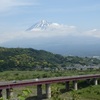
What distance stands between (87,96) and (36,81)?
12.1 meters

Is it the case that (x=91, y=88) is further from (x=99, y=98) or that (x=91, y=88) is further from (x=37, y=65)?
(x=37, y=65)

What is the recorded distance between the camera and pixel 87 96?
251 ft

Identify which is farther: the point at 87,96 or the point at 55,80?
the point at 55,80

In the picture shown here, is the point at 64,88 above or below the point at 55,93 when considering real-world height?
below

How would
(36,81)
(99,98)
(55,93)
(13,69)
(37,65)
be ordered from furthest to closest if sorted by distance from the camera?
1. (37,65)
2. (13,69)
3. (36,81)
4. (99,98)
5. (55,93)

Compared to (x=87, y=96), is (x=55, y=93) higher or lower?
higher

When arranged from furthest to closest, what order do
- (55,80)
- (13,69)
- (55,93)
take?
(13,69), (55,80), (55,93)

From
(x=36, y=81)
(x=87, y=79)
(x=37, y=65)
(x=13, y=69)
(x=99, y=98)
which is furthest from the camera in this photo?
(x=37, y=65)

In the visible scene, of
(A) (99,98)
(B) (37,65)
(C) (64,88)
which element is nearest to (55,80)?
(C) (64,88)

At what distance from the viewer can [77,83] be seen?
322ft

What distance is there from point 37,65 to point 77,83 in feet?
270

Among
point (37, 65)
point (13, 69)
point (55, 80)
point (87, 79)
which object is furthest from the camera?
point (37, 65)

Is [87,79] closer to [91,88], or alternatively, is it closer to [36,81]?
[91,88]

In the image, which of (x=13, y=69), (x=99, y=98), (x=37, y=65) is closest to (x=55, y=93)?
(x=99, y=98)
